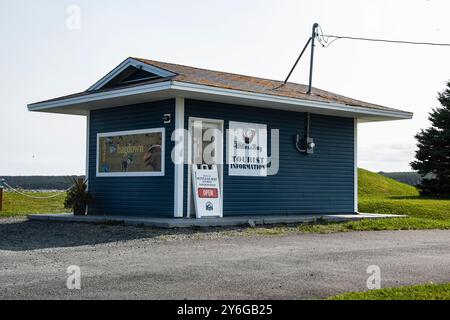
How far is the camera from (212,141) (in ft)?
55.1

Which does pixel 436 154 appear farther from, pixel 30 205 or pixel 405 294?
pixel 405 294

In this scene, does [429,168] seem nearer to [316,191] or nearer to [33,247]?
[316,191]

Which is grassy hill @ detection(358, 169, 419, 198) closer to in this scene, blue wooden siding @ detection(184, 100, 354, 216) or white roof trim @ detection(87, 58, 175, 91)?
blue wooden siding @ detection(184, 100, 354, 216)

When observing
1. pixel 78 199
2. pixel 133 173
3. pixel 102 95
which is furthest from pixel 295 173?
pixel 78 199

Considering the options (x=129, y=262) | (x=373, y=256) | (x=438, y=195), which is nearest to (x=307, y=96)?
(x=373, y=256)

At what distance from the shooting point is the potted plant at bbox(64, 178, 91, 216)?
17844 mm

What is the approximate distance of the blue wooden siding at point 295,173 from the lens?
56.0 ft

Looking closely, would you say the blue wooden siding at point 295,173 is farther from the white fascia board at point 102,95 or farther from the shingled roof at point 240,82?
the white fascia board at point 102,95

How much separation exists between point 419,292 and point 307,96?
11.5 m

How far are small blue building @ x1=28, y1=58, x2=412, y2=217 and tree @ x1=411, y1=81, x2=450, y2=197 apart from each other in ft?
49.2

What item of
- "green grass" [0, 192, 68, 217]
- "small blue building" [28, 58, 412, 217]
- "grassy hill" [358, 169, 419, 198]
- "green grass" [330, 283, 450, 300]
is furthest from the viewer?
"grassy hill" [358, 169, 419, 198]

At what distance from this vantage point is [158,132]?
54.1 ft

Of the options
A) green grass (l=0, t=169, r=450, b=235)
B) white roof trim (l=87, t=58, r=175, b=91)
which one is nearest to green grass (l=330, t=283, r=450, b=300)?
green grass (l=0, t=169, r=450, b=235)

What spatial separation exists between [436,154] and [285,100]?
19591 mm
